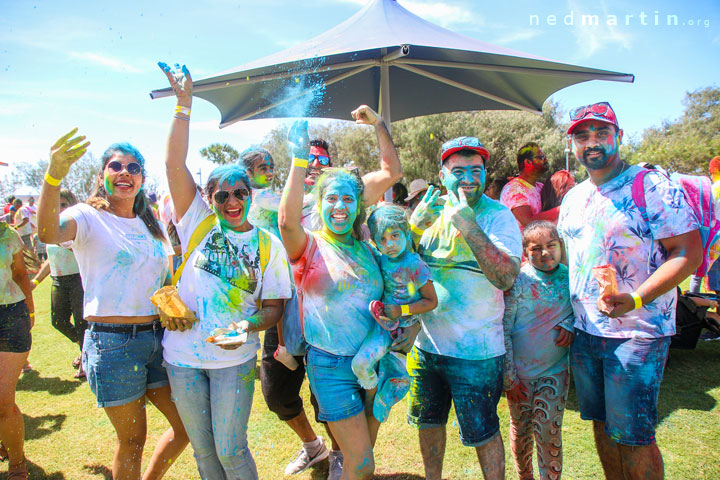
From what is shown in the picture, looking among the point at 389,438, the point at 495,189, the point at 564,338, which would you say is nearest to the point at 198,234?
the point at 564,338

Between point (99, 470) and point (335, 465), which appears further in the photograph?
point (99, 470)

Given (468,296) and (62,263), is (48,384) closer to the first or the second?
(62,263)

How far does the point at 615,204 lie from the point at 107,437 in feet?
13.7

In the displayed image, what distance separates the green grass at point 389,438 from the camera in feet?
9.53

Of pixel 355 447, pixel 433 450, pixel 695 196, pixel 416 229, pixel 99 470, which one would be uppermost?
pixel 695 196

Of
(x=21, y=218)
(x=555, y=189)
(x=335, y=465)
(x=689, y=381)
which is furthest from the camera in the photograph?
(x=21, y=218)

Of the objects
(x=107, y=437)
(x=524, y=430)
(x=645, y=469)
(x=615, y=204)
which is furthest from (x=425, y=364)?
(x=107, y=437)

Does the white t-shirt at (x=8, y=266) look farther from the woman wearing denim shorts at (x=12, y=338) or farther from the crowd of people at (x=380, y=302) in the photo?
the crowd of people at (x=380, y=302)

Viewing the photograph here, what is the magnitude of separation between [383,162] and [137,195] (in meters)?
1.52

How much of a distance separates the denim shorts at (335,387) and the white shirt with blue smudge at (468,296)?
556 mm

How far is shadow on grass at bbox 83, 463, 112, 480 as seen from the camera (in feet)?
9.86

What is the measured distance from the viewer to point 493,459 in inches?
86.3

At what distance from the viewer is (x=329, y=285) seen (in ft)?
6.80

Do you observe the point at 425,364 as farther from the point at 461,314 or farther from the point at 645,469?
the point at 645,469
